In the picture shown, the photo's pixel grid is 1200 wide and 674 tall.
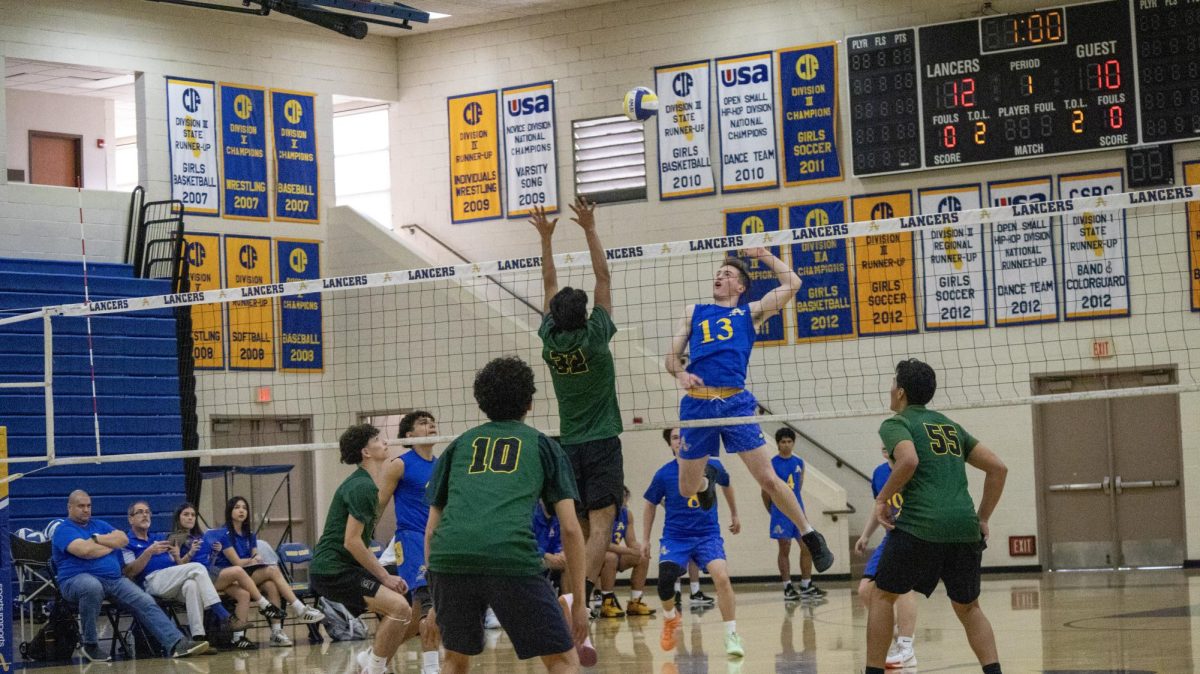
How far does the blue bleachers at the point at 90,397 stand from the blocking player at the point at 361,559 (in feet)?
27.0

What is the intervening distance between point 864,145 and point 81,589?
10693mm

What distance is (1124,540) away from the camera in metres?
17.9

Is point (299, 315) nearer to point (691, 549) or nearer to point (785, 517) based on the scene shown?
point (785, 517)

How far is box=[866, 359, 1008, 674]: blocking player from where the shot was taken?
714cm

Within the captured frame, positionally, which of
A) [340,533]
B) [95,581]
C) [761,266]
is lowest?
[95,581]

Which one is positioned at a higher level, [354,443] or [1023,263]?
[1023,263]

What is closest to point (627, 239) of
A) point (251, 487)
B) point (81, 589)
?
point (251, 487)

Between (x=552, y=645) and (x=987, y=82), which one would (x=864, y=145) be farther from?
(x=552, y=645)

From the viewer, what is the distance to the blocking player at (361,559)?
8.53 metres

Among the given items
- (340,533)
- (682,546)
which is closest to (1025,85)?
(682,546)

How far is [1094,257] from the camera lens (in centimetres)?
1741

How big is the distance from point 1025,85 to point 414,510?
11.1m

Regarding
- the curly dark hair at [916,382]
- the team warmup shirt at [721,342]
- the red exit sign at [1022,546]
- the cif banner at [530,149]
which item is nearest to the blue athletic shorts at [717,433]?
the team warmup shirt at [721,342]

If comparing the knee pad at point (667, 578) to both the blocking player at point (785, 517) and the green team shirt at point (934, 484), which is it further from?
the blocking player at point (785, 517)
